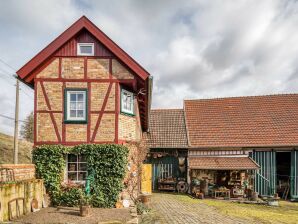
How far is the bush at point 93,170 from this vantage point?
1135 cm

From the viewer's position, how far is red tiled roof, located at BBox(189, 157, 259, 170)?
18047mm

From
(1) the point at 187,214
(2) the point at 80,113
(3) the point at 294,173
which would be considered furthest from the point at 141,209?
(3) the point at 294,173

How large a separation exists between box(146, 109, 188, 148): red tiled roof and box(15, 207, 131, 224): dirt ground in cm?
1005

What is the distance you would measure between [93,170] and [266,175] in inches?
517

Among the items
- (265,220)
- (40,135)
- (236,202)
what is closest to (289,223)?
(265,220)

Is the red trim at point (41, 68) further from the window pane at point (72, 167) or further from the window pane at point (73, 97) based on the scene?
the window pane at point (72, 167)

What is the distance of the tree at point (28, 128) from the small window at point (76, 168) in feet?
133

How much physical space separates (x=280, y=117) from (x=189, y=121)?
695 centimetres

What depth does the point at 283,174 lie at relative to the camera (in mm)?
20656

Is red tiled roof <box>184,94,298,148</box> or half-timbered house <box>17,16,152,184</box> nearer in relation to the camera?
half-timbered house <box>17,16,152,184</box>

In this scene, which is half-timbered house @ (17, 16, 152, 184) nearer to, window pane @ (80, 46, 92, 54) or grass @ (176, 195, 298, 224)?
window pane @ (80, 46, 92, 54)

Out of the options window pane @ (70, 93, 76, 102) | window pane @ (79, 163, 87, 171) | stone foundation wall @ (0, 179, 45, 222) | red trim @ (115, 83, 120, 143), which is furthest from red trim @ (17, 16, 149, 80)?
stone foundation wall @ (0, 179, 45, 222)

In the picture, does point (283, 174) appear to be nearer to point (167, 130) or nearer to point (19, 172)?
point (167, 130)

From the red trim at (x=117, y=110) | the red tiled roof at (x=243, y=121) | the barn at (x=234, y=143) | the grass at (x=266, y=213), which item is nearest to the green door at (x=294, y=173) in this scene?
the barn at (x=234, y=143)
